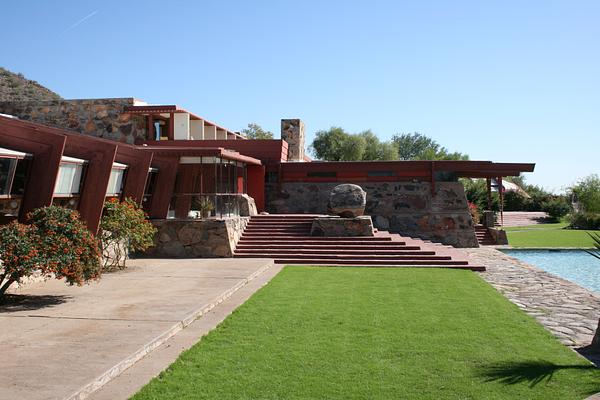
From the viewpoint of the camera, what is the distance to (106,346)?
623cm

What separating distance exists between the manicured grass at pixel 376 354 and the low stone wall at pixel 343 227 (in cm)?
748

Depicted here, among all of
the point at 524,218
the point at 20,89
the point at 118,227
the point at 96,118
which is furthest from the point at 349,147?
the point at 118,227

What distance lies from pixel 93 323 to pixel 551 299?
26.9 ft

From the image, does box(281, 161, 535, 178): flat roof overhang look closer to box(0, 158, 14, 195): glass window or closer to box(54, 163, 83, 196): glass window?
box(54, 163, 83, 196): glass window

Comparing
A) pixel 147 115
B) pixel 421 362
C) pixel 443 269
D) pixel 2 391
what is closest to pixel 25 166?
Answer: pixel 2 391

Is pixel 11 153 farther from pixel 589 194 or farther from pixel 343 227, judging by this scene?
pixel 589 194

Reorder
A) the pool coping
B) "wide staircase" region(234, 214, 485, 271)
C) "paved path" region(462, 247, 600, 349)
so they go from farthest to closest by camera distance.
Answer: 1. "wide staircase" region(234, 214, 485, 271)
2. "paved path" region(462, 247, 600, 349)
3. the pool coping

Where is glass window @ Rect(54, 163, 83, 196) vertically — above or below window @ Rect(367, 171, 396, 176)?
below

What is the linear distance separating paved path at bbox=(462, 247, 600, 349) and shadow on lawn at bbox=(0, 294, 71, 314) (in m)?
7.73

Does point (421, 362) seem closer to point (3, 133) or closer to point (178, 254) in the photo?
point (3, 133)

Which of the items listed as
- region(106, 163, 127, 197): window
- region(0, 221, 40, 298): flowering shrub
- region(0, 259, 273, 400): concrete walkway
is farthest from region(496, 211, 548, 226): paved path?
region(0, 221, 40, 298): flowering shrub

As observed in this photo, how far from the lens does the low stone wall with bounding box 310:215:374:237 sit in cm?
1739

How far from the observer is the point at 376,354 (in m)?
6.21

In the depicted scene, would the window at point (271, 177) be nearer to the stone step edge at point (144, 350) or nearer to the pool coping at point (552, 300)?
the pool coping at point (552, 300)
